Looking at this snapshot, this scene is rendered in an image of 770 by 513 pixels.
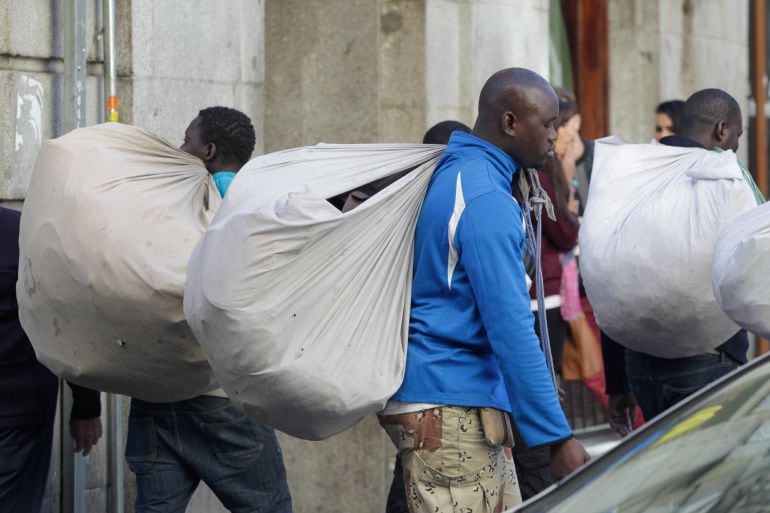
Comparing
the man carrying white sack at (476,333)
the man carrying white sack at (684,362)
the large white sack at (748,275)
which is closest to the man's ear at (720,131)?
the man carrying white sack at (684,362)

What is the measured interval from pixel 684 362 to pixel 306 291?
6.05 ft

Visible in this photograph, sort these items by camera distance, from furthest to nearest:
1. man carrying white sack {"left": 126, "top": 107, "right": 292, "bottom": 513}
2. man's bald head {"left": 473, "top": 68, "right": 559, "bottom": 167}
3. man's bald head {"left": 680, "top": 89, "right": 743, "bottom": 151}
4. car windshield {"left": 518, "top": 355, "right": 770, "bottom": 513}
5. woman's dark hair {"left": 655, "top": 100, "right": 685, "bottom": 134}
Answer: woman's dark hair {"left": 655, "top": 100, "right": 685, "bottom": 134}, man's bald head {"left": 680, "top": 89, "right": 743, "bottom": 151}, man carrying white sack {"left": 126, "top": 107, "right": 292, "bottom": 513}, man's bald head {"left": 473, "top": 68, "right": 559, "bottom": 167}, car windshield {"left": 518, "top": 355, "right": 770, "bottom": 513}

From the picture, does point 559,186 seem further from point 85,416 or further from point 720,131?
point 85,416

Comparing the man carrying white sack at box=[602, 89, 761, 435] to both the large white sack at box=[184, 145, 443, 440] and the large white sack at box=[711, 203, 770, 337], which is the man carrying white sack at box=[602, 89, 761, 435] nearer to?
the large white sack at box=[711, 203, 770, 337]

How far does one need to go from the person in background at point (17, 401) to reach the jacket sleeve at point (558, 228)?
272 centimetres

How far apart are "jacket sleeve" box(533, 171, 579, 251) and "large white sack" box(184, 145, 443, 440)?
2.84 m

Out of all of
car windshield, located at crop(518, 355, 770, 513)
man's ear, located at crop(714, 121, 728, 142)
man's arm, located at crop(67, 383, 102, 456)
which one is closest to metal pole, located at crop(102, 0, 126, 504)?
man's arm, located at crop(67, 383, 102, 456)

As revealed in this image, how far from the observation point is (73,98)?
5.59 m

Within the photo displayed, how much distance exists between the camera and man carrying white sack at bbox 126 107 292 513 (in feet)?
15.2

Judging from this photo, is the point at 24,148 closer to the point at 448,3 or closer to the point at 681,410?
the point at 448,3

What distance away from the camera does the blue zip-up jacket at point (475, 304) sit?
3.68 meters

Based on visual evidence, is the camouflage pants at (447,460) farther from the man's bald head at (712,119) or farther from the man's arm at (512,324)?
the man's bald head at (712,119)

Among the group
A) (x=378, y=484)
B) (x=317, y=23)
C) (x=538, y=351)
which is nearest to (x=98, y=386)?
(x=538, y=351)

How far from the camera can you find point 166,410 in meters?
4.64
